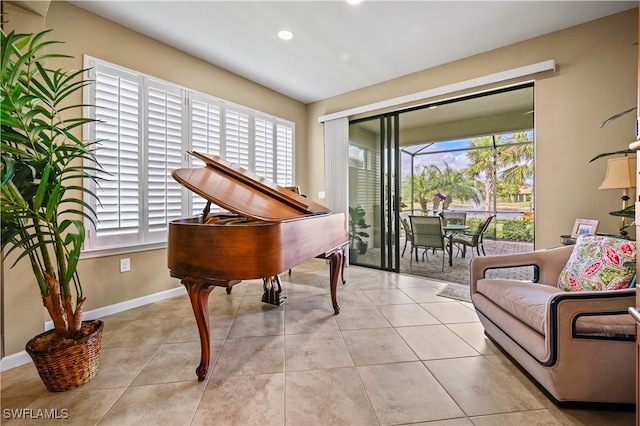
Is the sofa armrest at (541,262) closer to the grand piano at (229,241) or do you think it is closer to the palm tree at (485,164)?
the grand piano at (229,241)

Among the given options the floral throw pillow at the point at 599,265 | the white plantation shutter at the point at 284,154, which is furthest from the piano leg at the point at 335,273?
the white plantation shutter at the point at 284,154

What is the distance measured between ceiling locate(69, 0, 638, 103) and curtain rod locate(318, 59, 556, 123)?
342 millimetres

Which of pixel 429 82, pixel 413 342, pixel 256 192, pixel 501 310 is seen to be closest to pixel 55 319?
pixel 256 192

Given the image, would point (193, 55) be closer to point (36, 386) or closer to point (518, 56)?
point (36, 386)

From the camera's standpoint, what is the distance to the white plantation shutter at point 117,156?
8.43 ft

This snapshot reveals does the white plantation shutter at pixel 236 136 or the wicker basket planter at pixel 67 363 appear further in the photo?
the white plantation shutter at pixel 236 136

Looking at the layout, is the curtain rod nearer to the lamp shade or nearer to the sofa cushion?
the lamp shade

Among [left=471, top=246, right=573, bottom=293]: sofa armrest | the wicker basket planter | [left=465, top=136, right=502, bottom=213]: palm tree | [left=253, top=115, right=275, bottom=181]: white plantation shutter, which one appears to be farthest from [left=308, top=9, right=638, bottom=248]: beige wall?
the wicker basket planter

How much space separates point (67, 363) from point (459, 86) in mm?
4459

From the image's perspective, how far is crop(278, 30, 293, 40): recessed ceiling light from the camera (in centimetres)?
283

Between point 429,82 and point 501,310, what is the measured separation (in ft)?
10.0

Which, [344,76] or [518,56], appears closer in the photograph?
[518,56]

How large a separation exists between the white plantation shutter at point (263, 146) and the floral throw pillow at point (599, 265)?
3.70 m

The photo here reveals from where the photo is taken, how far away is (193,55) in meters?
3.32
